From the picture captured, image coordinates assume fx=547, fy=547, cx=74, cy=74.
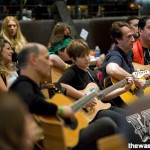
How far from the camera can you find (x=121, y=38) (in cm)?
592

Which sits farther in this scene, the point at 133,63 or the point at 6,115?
the point at 133,63

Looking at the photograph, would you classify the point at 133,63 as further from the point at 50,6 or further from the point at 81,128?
the point at 50,6

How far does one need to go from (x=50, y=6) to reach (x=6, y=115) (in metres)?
7.68

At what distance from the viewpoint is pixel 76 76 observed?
17.2 ft

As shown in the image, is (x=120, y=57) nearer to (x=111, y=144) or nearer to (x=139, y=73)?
(x=139, y=73)

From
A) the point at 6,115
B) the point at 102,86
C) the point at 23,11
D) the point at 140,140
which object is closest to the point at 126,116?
the point at 140,140

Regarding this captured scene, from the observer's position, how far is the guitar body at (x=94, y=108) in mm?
4973

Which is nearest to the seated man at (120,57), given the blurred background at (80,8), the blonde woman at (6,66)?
the blonde woman at (6,66)

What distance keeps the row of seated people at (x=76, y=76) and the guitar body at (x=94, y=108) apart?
4 centimetres

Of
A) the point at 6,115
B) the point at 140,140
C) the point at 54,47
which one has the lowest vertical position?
the point at 140,140

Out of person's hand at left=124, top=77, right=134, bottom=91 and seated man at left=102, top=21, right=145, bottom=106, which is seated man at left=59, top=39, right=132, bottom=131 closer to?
person's hand at left=124, top=77, right=134, bottom=91

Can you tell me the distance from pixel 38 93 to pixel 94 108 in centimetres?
132

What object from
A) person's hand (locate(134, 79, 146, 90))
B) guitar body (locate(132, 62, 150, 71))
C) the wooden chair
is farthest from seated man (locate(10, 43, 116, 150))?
guitar body (locate(132, 62, 150, 71))

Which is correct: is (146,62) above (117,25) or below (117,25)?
below
